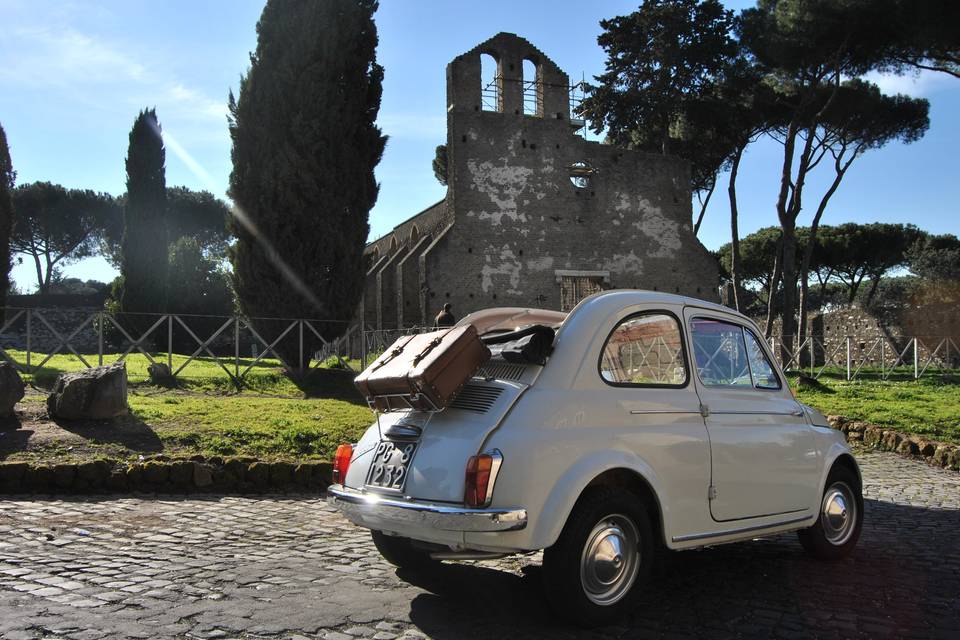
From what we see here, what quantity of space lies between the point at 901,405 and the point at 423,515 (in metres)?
12.1

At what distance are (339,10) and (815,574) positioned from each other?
15.6m

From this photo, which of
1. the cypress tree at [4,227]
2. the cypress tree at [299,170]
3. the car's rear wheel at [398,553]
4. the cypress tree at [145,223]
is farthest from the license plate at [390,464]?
the cypress tree at [145,223]

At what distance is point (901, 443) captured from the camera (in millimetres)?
9836

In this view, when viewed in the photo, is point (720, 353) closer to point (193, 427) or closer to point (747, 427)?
point (747, 427)

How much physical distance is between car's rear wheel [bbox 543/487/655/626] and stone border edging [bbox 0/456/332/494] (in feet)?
14.0

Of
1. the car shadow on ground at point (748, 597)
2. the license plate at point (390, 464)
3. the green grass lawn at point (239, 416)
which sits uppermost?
the license plate at point (390, 464)

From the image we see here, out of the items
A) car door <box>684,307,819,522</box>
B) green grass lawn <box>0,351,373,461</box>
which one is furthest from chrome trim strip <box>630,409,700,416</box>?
green grass lawn <box>0,351,373,461</box>

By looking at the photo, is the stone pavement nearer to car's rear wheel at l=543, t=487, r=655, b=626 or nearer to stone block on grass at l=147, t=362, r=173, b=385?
car's rear wheel at l=543, t=487, r=655, b=626

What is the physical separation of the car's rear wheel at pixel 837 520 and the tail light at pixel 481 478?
2.52 meters

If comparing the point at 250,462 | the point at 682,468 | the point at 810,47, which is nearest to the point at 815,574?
the point at 682,468

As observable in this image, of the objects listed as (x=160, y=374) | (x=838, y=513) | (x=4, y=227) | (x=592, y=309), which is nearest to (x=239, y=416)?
(x=160, y=374)

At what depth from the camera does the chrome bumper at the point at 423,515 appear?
3156mm

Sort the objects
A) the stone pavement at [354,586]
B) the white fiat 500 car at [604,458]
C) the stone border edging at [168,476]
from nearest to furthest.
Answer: the white fiat 500 car at [604,458] < the stone pavement at [354,586] < the stone border edging at [168,476]

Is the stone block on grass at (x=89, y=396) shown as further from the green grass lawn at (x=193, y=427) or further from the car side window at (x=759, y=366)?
the car side window at (x=759, y=366)
